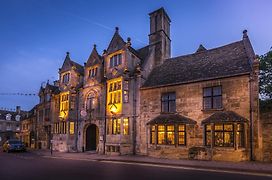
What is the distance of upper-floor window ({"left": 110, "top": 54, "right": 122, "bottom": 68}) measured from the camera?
1009 inches

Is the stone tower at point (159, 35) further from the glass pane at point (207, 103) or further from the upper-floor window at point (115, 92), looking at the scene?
the glass pane at point (207, 103)

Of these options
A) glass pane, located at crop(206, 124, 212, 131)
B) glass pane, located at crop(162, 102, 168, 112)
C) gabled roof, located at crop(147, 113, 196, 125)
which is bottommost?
glass pane, located at crop(206, 124, 212, 131)

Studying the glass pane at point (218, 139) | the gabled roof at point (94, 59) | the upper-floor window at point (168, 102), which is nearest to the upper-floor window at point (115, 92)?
the gabled roof at point (94, 59)

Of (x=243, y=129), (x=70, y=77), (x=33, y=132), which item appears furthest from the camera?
(x=33, y=132)

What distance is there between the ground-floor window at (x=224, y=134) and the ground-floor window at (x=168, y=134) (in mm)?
2238

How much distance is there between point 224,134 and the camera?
60.5ft

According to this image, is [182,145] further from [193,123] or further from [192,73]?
[192,73]

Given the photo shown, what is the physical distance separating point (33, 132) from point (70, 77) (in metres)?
17.8

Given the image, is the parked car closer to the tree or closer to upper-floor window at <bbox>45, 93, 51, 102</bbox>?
upper-floor window at <bbox>45, 93, 51, 102</bbox>

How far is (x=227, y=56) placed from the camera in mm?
21578

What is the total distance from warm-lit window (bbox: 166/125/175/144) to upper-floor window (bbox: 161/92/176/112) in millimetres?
1694

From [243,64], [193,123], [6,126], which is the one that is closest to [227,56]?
[243,64]

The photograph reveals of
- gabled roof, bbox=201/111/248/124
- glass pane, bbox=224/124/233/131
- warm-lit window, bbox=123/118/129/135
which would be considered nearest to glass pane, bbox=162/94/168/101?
warm-lit window, bbox=123/118/129/135

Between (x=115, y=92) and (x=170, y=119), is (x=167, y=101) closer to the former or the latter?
(x=170, y=119)
